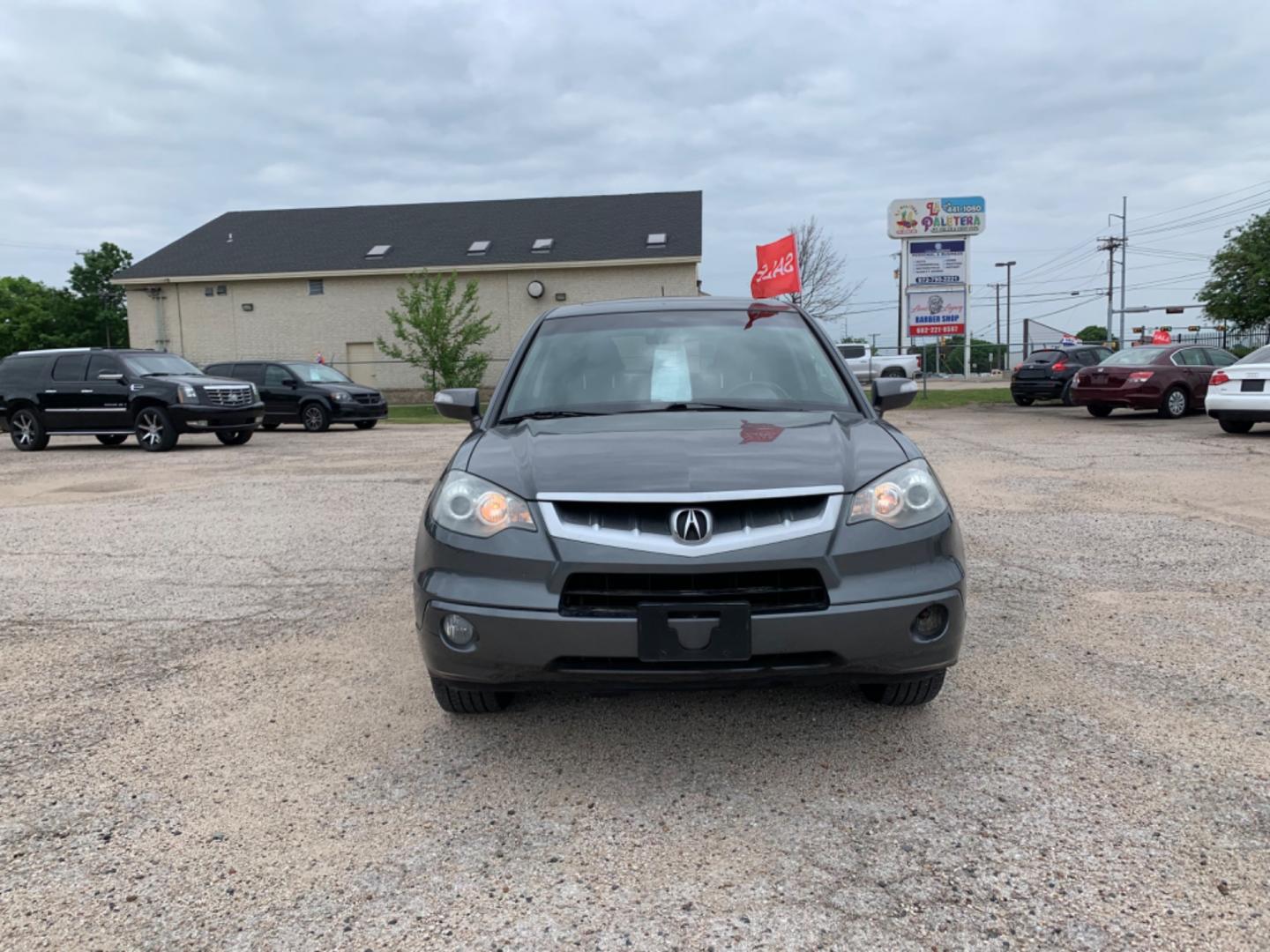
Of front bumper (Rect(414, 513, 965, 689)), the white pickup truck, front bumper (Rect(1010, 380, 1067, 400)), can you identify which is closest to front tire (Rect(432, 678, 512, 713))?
front bumper (Rect(414, 513, 965, 689))

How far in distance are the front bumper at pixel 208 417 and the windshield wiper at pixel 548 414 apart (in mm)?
12609

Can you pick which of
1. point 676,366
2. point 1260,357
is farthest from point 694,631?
point 1260,357

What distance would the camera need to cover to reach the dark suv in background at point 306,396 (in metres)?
20.1

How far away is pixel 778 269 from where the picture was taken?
25281 millimetres

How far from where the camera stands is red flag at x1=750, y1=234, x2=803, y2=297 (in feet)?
81.0

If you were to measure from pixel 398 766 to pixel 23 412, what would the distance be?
1558cm

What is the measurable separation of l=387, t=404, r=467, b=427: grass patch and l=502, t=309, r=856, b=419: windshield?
16946 millimetres

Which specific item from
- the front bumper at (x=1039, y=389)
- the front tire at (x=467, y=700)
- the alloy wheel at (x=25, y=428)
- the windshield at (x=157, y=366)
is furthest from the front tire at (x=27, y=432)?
the front bumper at (x=1039, y=389)

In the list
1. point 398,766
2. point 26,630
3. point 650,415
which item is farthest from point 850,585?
point 26,630

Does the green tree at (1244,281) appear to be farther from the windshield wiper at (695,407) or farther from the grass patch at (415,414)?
the windshield wiper at (695,407)

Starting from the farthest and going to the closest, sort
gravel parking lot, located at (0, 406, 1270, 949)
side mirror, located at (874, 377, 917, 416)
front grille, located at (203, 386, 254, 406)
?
front grille, located at (203, 386, 254, 406) → side mirror, located at (874, 377, 917, 416) → gravel parking lot, located at (0, 406, 1270, 949)

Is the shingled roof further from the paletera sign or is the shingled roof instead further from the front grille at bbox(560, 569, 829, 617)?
the front grille at bbox(560, 569, 829, 617)

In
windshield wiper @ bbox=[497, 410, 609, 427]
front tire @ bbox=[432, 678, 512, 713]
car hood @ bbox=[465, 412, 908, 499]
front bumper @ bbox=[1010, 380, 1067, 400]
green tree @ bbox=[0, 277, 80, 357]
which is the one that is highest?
green tree @ bbox=[0, 277, 80, 357]

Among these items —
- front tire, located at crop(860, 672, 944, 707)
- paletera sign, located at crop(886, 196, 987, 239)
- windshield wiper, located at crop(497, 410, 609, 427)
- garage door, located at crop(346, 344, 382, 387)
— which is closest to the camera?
front tire, located at crop(860, 672, 944, 707)
